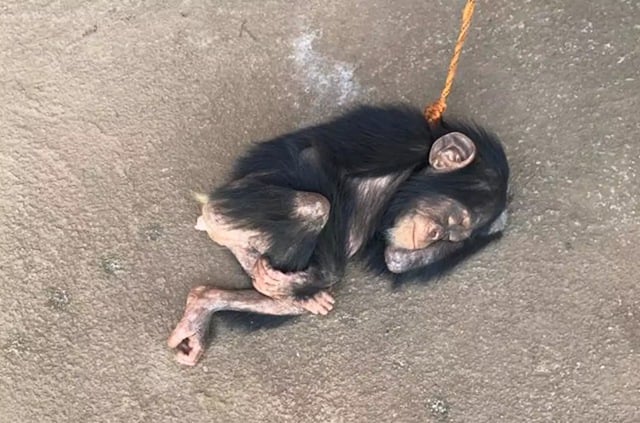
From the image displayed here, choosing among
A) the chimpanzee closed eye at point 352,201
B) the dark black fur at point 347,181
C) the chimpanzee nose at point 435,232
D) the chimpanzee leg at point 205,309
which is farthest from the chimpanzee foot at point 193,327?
the chimpanzee nose at point 435,232

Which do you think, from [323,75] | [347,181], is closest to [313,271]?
[347,181]

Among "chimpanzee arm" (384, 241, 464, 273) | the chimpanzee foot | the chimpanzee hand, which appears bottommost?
the chimpanzee foot

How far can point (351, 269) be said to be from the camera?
2.21m

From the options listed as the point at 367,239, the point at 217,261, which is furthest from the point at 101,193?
the point at 367,239

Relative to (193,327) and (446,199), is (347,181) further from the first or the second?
(193,327)

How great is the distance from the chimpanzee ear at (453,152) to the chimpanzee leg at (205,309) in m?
0.44

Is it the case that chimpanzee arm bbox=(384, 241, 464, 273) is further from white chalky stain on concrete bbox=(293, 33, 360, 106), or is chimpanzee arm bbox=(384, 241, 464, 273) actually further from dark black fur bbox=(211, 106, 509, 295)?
white chalky stain on concrete bbox=(293, 33, 360, 106)

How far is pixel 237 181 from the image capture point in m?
2.01

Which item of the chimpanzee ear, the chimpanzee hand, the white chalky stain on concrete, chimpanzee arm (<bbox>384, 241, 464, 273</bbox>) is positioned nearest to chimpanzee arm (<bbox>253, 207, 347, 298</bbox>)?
the chimpanzee hand

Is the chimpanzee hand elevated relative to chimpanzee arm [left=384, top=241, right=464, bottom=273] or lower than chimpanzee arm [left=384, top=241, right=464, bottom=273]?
elevated

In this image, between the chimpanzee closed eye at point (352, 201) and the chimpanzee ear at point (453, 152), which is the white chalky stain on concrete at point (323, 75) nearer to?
the chimpanzee closed eye at point (352, 201)

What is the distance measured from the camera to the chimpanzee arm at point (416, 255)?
6.66 feet

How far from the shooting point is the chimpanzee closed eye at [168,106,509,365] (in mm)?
1936

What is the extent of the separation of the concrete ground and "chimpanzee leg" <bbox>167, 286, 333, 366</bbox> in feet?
0.18
